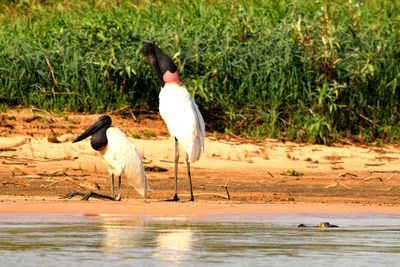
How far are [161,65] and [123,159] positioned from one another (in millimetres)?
1031

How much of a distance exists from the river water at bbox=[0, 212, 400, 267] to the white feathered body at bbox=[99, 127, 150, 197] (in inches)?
39.2

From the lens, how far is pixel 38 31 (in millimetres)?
12688

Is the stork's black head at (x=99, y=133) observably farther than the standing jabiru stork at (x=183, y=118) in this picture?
Yes

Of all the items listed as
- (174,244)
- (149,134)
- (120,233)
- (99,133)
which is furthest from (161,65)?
(174,244)

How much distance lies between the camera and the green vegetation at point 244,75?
10.9 m

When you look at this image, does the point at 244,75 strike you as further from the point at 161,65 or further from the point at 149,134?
the point at 161,65

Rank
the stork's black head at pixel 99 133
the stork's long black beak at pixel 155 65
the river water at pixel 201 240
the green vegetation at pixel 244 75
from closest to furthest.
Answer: the river water at pixel 201 240, the stork's black head at pixel 99 133, the stork's long black beak at pixel 155 65, the green vegetation at pixel 244 75

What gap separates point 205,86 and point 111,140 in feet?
9.77

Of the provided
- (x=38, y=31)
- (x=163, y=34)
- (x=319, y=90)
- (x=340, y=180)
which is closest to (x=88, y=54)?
(x=163, y=34)

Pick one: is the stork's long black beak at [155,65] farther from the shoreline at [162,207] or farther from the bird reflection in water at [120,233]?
the bird reflection in water at [120,233]

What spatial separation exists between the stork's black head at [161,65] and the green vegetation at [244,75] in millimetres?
2050

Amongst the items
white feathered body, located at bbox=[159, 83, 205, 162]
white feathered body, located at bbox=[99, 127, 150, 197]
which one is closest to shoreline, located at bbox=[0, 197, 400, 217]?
white feathered body, located at bbox=[99, 127, 150, 197]

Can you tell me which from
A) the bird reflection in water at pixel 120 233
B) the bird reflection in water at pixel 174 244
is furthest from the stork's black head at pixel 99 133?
the bird reflection in water at pixel 174 244

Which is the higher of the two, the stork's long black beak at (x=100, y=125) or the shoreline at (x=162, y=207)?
the stork's long black beak at (x=100, y=125)
